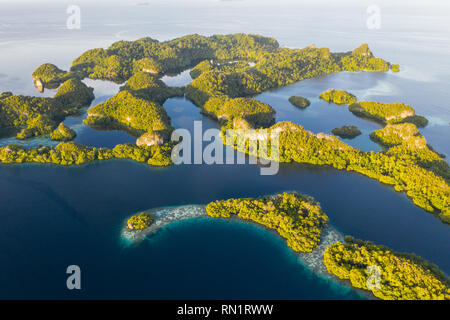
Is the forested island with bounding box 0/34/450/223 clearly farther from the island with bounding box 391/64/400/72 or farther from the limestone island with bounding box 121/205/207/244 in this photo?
the limestone island with bounding box 121/205/207/244

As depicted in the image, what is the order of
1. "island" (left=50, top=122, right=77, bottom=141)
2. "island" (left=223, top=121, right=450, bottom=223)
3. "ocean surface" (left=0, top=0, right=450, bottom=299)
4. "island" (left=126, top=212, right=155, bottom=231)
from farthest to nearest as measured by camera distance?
"island" (left=50, top=122, right=77, bottom=141)
"island" (left=223, top=121, right=450, bottom=223)
"island" (left=126, top=212, right=155, bottom=231)
"ocean surface" (left=0, top=0, right=450, bottom=299)

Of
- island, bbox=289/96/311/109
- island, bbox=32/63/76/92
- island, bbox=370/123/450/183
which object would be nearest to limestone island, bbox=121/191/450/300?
island, bbox=370/123/450/183

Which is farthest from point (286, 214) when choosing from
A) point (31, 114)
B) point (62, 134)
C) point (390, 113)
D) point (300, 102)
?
point (31, 114)

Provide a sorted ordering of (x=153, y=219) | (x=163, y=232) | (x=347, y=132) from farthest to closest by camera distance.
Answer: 1. (x=347, y=132)
2. (x=153, y=219)
3. (x=163, y=232)

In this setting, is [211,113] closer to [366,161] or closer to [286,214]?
Answer: [366,161]

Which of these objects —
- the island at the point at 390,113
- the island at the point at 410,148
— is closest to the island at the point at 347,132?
the island at the point at 410,148

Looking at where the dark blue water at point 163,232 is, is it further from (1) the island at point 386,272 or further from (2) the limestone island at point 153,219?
(1) the island at point 386,272
